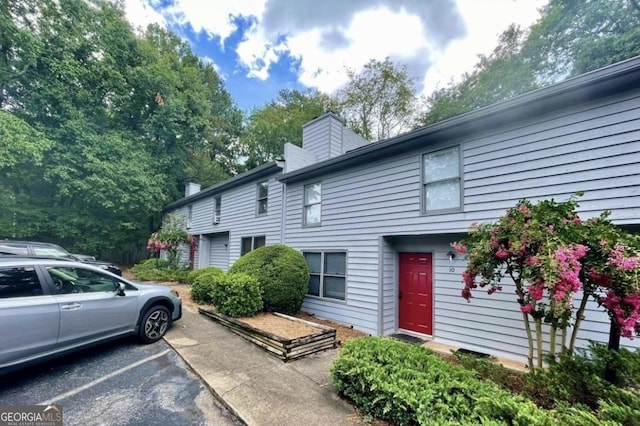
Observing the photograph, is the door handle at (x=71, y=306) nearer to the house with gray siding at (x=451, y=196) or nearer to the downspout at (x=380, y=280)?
the house with gray siding at (x=451, y=196)

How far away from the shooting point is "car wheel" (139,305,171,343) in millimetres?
5352

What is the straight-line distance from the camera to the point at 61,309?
4.09 m

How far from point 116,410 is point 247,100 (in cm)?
2947

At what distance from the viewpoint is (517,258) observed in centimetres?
362

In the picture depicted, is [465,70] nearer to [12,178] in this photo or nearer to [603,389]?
[603,389]

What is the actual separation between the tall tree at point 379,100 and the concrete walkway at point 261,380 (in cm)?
1849

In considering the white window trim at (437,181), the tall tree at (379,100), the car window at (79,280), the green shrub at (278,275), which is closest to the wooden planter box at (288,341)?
the green shrub at (278,275)

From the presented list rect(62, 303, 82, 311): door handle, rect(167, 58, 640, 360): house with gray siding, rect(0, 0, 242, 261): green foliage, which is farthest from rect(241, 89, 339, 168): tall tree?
rect(62, 303, 82, 311): door handle

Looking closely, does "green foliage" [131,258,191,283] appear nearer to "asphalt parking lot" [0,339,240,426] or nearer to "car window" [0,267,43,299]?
"asphalt parking lot" [0,339,240,426]

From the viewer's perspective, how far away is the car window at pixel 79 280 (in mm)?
4301

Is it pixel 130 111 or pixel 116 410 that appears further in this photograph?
pixel 130 111

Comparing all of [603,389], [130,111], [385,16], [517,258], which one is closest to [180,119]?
[130,111]

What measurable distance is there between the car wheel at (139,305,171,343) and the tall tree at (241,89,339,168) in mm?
19887

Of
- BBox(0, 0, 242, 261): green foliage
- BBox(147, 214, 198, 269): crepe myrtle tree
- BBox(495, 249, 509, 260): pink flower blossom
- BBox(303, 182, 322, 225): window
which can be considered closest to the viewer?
BBox(495, 249, 509, 260): pink flower blossom
